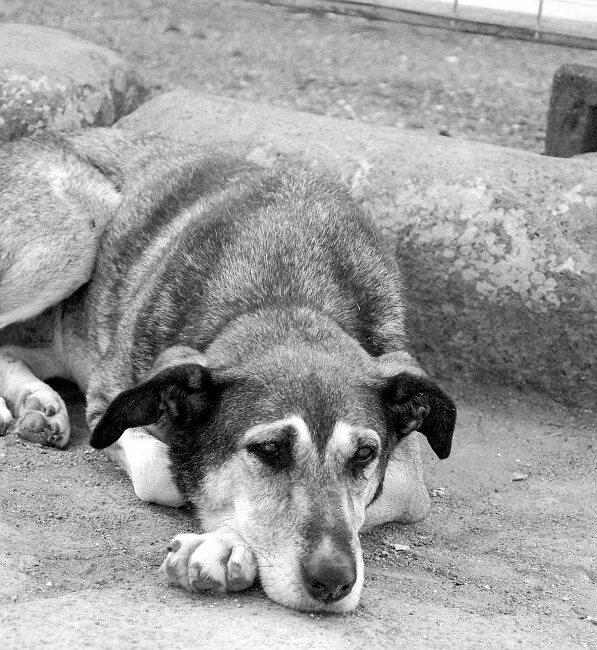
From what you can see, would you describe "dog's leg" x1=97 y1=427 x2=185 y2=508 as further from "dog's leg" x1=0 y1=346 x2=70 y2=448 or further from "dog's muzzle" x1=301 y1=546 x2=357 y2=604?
"dog's muzzle" x1=301 y1=546 x2=357 y2=604

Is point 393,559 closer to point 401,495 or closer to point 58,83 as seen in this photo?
point 401,495

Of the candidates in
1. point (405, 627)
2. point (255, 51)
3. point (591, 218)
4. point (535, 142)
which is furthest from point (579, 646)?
point (255, 51)

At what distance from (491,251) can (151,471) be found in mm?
2463

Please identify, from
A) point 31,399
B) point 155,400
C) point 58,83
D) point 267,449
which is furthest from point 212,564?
point 58,83

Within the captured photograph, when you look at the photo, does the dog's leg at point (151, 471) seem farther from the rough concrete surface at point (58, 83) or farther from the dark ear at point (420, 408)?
the rough concrete surface at point (58, 83)

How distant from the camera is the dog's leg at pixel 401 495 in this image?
487 centimetres

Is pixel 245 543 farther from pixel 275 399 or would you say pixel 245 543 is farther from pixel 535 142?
pixel 535 142

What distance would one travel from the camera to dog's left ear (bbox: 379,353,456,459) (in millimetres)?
4336

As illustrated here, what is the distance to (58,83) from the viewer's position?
7.26 metres

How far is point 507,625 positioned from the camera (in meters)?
3.90

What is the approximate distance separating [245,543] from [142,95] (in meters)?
4.88

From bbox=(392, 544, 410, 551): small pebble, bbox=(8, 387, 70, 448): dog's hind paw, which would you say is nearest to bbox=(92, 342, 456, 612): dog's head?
bbox=(392, 544, 410, 551): small pebble

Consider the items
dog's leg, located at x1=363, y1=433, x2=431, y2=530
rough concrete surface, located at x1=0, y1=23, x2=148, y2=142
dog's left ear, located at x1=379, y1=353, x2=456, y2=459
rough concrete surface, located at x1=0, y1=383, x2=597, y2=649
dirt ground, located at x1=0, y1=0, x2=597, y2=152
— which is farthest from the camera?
dirt ground, located at x1=0, y1=0, x2=597, y2=152

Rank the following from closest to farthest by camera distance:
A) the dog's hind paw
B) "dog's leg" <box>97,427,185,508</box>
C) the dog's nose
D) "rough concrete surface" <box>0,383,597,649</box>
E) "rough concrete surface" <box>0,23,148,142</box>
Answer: "rough concrete surface" <box>0,383,597,649</box> → the dog's nose → "dog's leg" <box>97,427,185,508</box> → the dog's hind paw → "rough concrete surface" <box>0,23,148,142</box>
